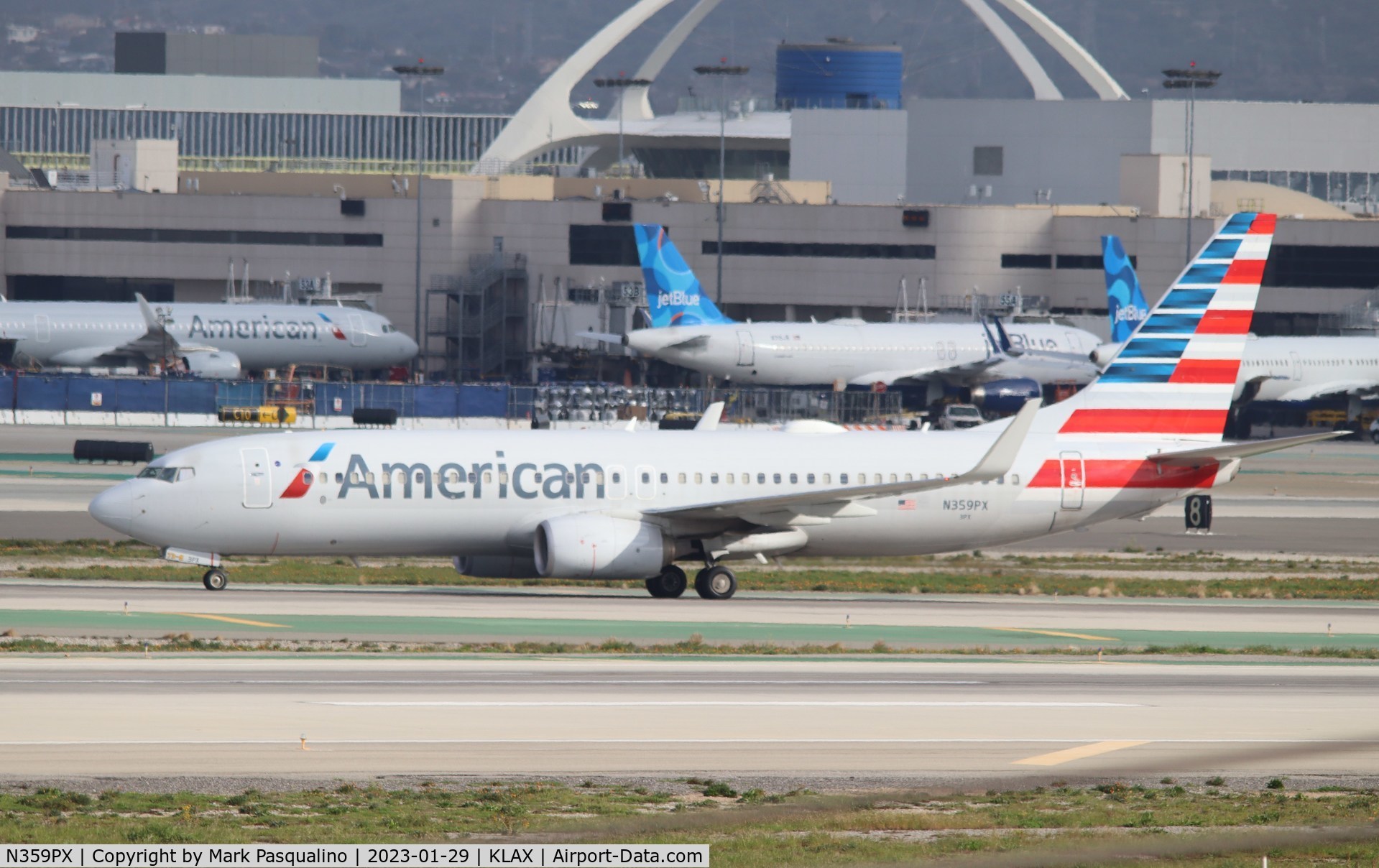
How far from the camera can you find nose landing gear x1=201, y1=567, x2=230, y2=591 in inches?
1425

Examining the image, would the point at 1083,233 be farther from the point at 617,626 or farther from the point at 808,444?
the point at 617,626

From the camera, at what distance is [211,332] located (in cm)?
10388

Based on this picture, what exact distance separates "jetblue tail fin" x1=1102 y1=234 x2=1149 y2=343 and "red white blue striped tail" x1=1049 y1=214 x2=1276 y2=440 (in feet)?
195

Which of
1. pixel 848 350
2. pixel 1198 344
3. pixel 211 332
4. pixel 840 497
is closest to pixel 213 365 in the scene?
pixel 211 332

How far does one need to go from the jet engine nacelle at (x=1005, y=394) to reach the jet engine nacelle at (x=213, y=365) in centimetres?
4085

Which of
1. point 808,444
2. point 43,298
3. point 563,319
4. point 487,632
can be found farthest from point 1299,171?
point 487,632

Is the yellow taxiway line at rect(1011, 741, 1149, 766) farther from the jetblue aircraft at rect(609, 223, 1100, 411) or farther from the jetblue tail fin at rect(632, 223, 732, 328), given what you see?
the jetblue aircraft at rect(609, 223, 1100, 411)

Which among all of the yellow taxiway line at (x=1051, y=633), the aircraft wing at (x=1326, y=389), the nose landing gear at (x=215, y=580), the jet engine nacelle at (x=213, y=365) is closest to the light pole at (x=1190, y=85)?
the aircraft wing at (x=1326, y=389)

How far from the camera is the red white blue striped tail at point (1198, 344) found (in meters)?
41.5

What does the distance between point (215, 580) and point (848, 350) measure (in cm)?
6580

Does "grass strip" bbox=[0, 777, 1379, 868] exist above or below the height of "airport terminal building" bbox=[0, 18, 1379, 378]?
below

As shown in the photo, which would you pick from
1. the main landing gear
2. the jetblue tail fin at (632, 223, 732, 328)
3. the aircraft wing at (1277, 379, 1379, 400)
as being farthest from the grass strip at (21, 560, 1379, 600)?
the aircraft wing at (1277, 379, 1379, 400)

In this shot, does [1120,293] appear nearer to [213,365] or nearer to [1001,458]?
[213,365]

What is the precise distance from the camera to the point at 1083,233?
124 m
